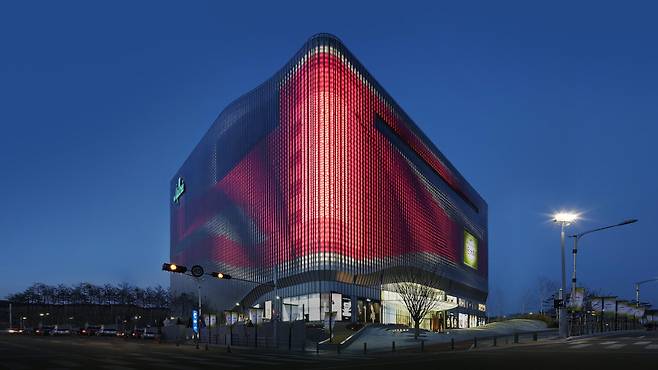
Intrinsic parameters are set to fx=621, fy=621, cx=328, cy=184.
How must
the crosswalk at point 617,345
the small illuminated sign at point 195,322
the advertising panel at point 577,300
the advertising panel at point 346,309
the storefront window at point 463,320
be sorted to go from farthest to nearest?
the storefront window at point 463,320 < the advertising panel at point 346,309 < the small illuminated sign at point 195,322 < the advertising panel at point 577,300 < the crosswalk at point 617,345

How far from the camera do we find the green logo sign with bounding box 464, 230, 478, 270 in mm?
166150

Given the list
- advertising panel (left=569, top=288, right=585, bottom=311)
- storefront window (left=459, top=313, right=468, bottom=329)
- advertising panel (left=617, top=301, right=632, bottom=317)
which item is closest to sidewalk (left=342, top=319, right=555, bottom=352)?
advertising panel (left=569, top=288, right=585, bottom=311)

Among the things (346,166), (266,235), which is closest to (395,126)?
(346,166)

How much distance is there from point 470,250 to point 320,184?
90689mm

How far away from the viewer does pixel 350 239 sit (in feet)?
→ 307

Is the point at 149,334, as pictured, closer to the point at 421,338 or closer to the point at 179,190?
the point at 421,338

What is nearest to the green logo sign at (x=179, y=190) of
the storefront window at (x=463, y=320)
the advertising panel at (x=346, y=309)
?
the storefront window at (x=463, y=320)

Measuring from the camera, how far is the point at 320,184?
301 ft

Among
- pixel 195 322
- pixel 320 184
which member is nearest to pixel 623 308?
pixel 320 184

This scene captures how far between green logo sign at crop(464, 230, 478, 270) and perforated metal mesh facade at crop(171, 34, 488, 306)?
102 ft

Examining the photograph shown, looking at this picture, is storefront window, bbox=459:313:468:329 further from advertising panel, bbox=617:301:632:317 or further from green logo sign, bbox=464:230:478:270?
advertising panel, bbox=617:301:632:317

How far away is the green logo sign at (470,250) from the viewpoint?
6541 inches

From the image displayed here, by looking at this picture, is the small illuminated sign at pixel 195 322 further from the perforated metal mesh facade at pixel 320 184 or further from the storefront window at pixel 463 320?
the storefront window at pixel 463 320

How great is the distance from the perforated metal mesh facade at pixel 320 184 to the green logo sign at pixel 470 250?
31108mm
